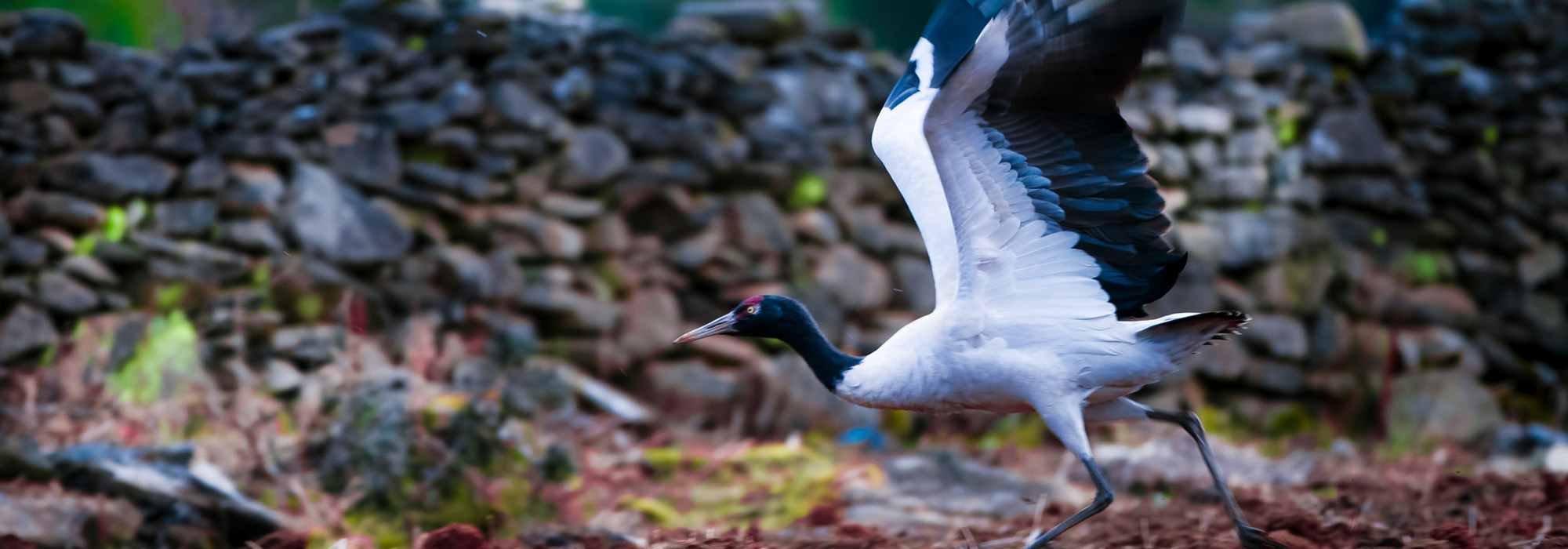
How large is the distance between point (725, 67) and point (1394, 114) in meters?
3.89

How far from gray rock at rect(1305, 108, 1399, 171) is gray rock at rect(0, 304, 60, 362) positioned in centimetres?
609

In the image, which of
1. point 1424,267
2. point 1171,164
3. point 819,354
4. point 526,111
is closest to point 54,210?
point 526,111

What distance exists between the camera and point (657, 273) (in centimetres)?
507

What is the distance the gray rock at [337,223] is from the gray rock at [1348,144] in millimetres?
4857

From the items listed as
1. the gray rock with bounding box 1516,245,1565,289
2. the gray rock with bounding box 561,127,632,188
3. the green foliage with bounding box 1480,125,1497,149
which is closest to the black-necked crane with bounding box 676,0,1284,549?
the gray rock with bounding box 561,127,632,188

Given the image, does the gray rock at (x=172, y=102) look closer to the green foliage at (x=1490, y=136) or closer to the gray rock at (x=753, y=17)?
the gray rock at (x=753, y=17)

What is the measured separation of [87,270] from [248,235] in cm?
57

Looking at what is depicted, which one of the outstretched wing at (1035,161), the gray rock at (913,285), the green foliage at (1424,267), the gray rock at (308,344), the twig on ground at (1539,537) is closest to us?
the outstretched wing at (1035,161)

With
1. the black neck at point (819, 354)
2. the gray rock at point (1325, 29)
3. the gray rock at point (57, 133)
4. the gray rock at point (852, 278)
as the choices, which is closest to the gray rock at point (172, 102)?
the gray rock at point (57, 133)

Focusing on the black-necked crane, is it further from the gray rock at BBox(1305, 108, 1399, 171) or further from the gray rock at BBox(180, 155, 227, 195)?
the gray rock at BBox(1305, 108, 1399, 171)

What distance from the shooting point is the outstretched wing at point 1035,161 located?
209 centimetres

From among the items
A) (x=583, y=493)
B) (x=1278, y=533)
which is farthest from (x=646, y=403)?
(x=1278, y=533)

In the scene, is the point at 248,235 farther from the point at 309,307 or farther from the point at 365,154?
the point at 365,154

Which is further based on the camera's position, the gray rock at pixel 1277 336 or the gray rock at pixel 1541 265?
the gray rock at pixel 1541 265
